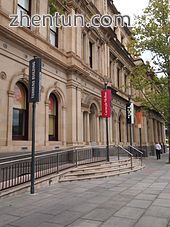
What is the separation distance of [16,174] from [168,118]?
15.2 m

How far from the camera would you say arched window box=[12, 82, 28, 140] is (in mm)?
12211

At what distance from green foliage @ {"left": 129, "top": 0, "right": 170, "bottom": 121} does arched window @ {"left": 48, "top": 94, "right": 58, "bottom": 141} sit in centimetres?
850

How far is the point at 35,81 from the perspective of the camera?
8.95 m

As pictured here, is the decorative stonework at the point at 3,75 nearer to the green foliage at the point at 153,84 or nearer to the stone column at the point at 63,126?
the stone column at the point at 63,126

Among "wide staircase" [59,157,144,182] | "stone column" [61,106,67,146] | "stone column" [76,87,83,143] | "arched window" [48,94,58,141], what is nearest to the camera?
"wide staircase" [59,157,144,182]

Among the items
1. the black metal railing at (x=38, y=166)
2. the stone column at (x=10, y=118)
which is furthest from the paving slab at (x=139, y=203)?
the stone column at (x=10, y=118)

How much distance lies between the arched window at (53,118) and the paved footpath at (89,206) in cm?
558

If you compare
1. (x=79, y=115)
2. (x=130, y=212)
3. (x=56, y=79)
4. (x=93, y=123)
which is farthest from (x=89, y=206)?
(x=93, y=123)

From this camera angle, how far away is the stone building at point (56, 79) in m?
11.5

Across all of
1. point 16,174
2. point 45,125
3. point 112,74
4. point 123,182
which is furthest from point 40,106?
point 112,74

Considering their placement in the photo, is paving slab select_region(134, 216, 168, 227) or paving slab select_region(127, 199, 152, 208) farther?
paving slab select_region(127, 199, 152, 208)

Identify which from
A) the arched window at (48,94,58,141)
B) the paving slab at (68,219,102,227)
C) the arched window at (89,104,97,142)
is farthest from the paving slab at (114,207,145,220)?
the arched window at (89,104,97,142)

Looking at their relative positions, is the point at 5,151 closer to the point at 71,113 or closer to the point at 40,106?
the point at 40,106

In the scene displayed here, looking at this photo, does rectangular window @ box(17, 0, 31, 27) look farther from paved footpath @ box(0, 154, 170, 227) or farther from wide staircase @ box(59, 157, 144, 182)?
paved footpath @ box(0, 154, 170, 227)
